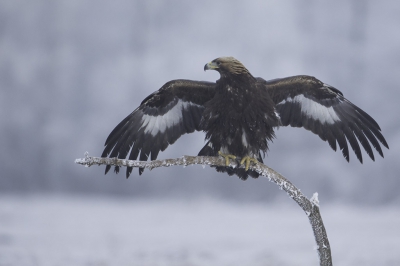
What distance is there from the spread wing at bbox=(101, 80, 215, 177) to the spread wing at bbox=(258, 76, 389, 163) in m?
1.77

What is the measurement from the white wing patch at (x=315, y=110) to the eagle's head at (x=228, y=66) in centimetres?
193

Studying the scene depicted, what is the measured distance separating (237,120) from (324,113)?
2777 mm

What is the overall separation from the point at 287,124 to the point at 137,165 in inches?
198

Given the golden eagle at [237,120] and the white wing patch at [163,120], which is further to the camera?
the white wing patch at [163,120]

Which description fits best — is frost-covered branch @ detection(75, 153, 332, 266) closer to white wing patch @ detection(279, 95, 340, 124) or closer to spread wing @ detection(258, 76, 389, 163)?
spread wing @ detection(258, 76, 389, 163)

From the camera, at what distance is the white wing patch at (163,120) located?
11742mm

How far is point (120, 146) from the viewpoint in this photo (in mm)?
11477

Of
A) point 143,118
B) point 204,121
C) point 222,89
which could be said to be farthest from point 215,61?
point 143,118

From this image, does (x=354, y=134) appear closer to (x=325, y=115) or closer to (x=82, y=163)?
(x=325, y=115)

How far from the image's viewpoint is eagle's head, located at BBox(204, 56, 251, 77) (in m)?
10.4

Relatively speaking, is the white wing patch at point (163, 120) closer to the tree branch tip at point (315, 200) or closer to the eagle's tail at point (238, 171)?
the eagle's tail at point (238, 171)

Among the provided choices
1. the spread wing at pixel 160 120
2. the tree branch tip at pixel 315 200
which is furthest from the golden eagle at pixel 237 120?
the tree branch tip at pixel 315 200

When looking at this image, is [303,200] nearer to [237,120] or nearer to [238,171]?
[238,171]

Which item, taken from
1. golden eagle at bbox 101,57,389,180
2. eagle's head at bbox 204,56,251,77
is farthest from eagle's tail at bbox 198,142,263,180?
eagle's head at bbox 204,56,251,77
